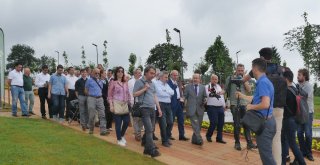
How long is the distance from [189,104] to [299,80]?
2.82 metres

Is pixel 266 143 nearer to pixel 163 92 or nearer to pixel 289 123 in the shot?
pixel 289 123

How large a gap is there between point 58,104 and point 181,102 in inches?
172

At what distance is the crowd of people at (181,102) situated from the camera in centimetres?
688

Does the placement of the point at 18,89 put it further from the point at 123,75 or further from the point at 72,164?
the point at 72,164

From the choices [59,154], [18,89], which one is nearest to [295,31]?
[18,89]

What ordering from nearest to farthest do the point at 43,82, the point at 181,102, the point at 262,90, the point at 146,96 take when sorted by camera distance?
the point at 262,90
the point at 146,96
the point at 181,102
the point at 43,82

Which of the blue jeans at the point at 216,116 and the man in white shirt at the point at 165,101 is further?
the blue jeans at the point at 216,116

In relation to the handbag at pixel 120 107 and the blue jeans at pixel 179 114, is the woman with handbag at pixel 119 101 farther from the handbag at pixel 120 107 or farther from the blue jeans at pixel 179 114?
the blue jeans at pixel 179 114

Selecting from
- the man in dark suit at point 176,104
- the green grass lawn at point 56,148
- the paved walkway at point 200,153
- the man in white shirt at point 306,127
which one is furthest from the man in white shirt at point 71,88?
the man in white shirt at point 306,127

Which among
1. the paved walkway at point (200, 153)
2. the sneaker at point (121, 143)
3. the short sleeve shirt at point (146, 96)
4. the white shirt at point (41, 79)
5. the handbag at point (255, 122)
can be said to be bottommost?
the paved walkway at point (200, 153)

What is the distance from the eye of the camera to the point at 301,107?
8250mm

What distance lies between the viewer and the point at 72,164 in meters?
7.26

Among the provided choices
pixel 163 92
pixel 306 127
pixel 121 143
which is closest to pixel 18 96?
pixel 121 143

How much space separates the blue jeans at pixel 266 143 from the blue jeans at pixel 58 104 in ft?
28.3
